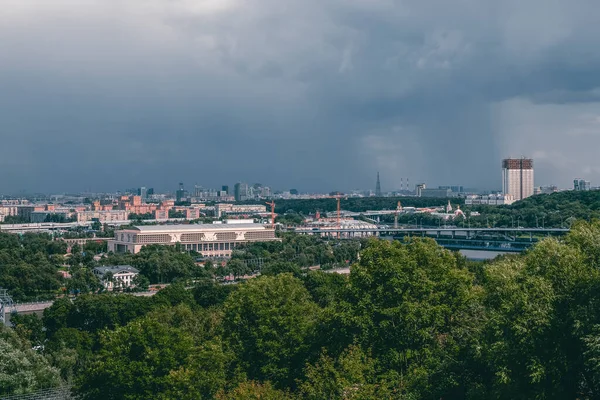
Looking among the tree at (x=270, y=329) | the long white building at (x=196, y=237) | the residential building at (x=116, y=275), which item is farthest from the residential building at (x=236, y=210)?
the tree at (x=270, y=329)

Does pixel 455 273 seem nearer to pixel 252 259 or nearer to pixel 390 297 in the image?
pixel 390 297

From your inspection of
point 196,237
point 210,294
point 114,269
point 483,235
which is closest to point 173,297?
point 210,294

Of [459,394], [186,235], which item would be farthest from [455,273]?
[186,235]

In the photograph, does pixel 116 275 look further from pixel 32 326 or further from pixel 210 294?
pixel 32 326

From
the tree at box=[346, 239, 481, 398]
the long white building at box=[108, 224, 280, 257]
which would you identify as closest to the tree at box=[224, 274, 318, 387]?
the tree at box=[346, 239, 481, 398]

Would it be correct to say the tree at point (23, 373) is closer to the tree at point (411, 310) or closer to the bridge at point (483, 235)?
the tree at point (411, 310)

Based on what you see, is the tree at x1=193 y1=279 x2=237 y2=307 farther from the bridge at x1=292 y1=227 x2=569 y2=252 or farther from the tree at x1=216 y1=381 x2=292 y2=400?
the bridge at x1=292 y1=227 x2=569 y2=252
